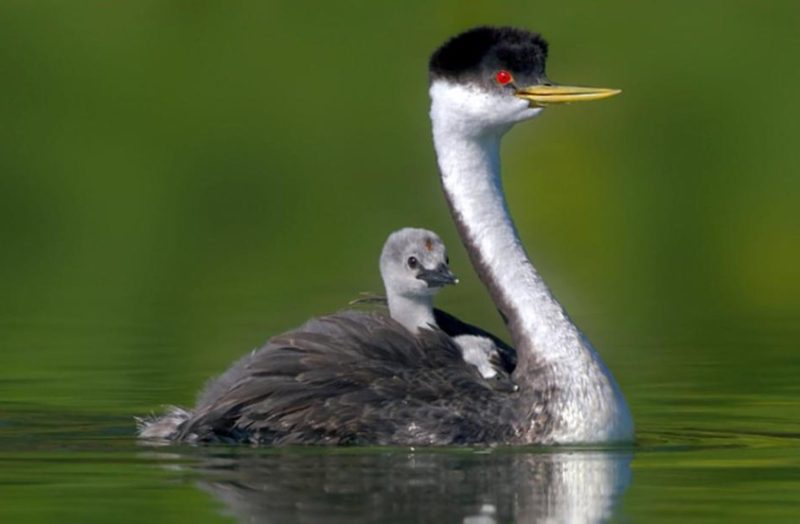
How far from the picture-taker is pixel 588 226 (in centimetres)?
2911

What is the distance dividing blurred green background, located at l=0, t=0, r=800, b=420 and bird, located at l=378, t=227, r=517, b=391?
129 cm

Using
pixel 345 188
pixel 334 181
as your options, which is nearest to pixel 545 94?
pixel 345 188

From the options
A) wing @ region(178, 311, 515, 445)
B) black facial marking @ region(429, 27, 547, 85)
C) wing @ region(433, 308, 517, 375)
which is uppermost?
black facial marking @ region(429, 27, 547, 85)

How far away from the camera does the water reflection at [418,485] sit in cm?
1170

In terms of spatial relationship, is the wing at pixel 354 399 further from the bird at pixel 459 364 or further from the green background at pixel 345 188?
the green background at pixel 345 188

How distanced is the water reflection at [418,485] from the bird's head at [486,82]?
194 centimetres

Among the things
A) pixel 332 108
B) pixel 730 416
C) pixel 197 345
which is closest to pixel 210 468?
pixel 730 416

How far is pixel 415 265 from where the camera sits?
47.8 feet

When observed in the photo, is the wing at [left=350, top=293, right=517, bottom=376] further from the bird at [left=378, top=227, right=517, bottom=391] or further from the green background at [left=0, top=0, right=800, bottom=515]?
the green background at [left=0, top=0, right=800, bottom=515]

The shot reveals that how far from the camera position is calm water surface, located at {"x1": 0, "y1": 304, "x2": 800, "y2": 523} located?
11.8 metres

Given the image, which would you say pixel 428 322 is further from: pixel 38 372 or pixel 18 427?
pixel 38 372

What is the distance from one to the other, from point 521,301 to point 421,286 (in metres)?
0.55

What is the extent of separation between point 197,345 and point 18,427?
393 cm

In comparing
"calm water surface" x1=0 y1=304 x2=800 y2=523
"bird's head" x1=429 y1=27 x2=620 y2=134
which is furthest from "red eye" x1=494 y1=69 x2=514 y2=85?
"calm water surface" x1=0 y1=304 x2=800 y2=523
